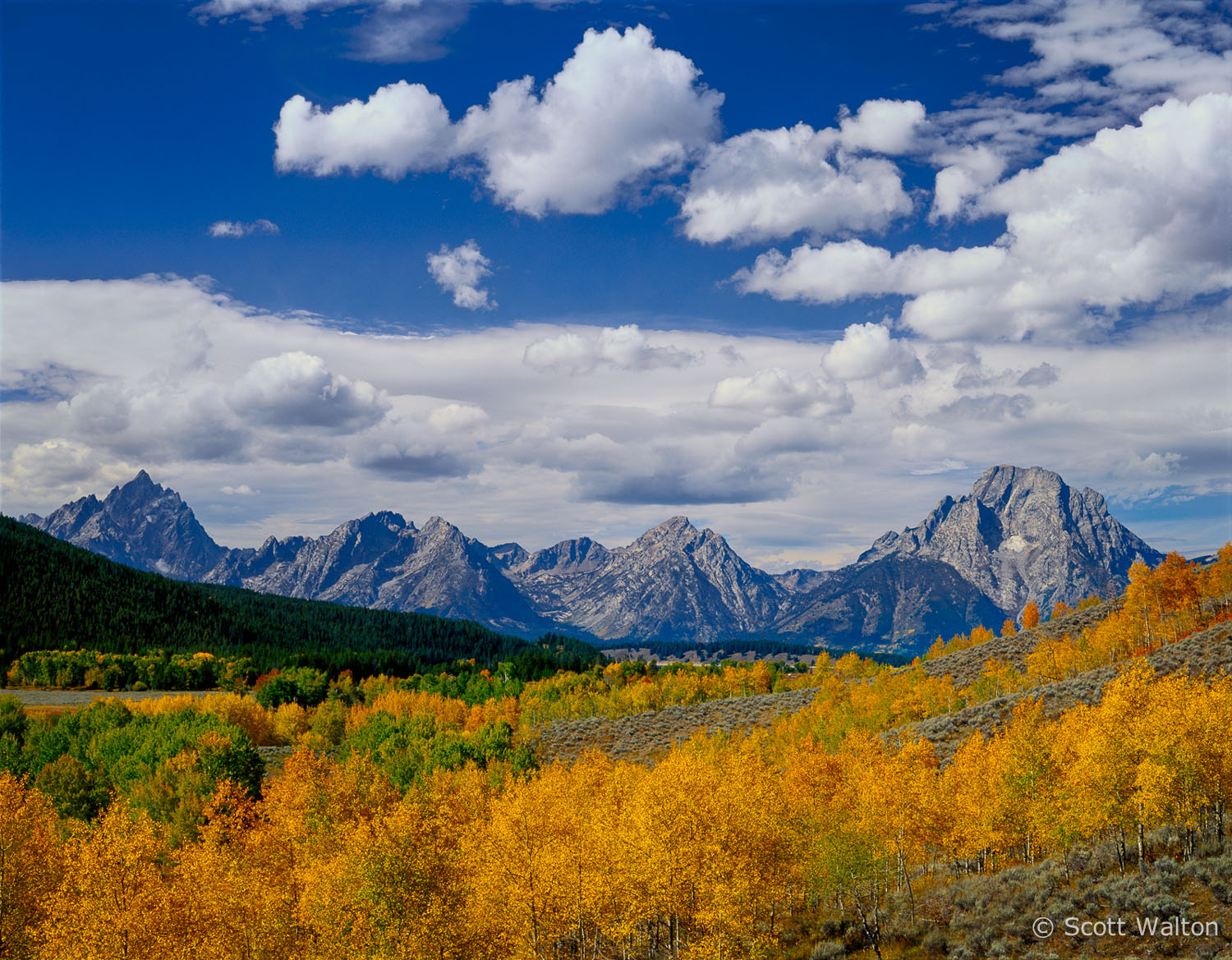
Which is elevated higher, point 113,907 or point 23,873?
point 113,907

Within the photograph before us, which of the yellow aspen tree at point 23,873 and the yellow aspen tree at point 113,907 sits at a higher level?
the yellow aspen tree at point 113,907

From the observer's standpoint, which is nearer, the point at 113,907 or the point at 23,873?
the point at 113,907

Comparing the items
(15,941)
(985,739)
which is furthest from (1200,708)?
(15,941)

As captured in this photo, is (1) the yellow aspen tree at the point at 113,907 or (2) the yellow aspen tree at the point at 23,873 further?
(2) the yellow aspen tree at the point at 23,873

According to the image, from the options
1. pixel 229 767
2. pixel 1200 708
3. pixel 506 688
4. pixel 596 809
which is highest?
pixel 1200 708

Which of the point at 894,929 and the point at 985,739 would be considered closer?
the point at 894,929

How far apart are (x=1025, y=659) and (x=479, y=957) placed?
12062 cm

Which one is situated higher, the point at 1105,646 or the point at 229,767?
the point at 1105,646

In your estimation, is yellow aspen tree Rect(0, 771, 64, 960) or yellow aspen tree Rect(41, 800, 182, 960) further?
yellow aspen tree Rect(0, 771, 64, 960)

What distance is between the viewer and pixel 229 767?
80750 millimetres

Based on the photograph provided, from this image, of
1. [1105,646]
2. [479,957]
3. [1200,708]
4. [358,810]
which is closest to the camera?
[479,957]

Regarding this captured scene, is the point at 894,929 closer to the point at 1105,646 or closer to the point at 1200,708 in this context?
the point at 1200,708

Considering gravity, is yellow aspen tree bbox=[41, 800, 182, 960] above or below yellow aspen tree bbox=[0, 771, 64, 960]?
above

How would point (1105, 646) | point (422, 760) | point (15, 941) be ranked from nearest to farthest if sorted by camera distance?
1. point (15, 941)
2. point (422, 760)
3. point (1105, 646)
